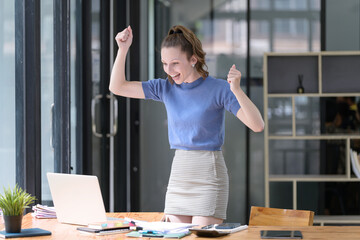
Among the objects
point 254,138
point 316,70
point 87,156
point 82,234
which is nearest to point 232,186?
point 254,138

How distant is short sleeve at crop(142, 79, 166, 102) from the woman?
13 centimetres

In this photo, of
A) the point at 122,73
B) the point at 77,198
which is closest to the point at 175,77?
the point at 122,73

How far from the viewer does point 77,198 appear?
2.65 metres

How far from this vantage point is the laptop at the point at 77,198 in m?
2.60

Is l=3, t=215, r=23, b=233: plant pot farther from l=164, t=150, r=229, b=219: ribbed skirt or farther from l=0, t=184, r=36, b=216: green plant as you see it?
l=164, t=150, r=229, b=219: ribbed skirt

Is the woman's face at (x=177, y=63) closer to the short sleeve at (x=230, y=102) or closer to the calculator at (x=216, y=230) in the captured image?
the short sleeve at (x=230, y=102)

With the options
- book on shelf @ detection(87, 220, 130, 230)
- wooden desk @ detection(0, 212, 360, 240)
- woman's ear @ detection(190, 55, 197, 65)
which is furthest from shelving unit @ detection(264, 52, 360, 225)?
book on shelf @ detection(87, 220, 130, 230)

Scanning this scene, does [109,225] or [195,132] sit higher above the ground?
[195,132]

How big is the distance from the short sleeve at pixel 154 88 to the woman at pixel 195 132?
135 millimetres

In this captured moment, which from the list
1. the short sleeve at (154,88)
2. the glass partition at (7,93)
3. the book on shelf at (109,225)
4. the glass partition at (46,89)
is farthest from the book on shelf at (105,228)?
the glass partition at (46,89)

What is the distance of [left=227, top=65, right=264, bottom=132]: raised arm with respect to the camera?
2584mm

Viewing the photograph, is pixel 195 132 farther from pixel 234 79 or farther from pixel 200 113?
pixel 234 79

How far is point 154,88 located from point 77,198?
678 millimetres

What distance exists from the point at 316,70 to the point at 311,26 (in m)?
0.58
